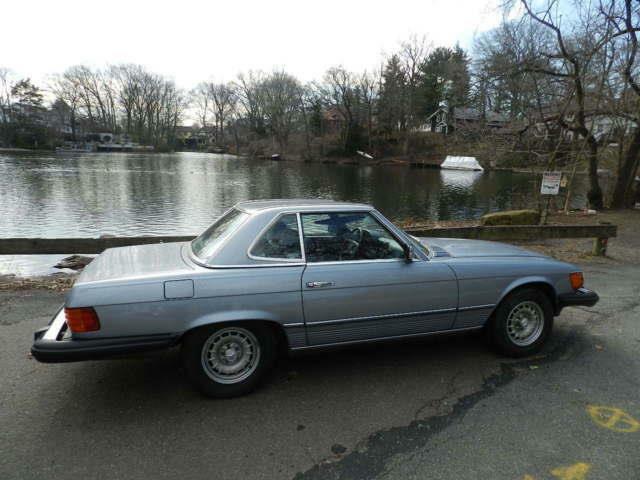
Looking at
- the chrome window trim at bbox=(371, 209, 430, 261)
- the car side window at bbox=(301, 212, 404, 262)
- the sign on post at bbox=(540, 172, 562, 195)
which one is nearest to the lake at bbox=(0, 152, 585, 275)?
the sign on post at bbox=(540, 172, 562, 195)

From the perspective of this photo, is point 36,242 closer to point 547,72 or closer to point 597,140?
point 547,72

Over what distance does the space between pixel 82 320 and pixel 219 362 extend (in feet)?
3.42

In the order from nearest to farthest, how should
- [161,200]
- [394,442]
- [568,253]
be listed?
[394,442] < [568,253] < [161,200]

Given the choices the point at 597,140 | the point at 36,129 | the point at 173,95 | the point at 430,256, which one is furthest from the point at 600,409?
the point at 173,95

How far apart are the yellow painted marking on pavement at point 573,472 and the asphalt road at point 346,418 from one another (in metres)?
0.01

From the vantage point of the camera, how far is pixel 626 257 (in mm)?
9305

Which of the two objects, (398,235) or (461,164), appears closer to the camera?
(398,235)

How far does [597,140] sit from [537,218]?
9.37 meters

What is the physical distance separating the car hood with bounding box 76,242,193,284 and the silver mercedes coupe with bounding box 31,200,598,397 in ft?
0.05

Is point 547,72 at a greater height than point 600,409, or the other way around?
point 547,72

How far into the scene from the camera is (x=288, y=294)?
3.30m

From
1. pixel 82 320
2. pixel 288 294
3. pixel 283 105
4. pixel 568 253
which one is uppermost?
pixel 283 105

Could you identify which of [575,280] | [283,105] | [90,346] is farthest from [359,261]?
[283,105]

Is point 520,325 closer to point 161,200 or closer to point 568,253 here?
point 568,253
